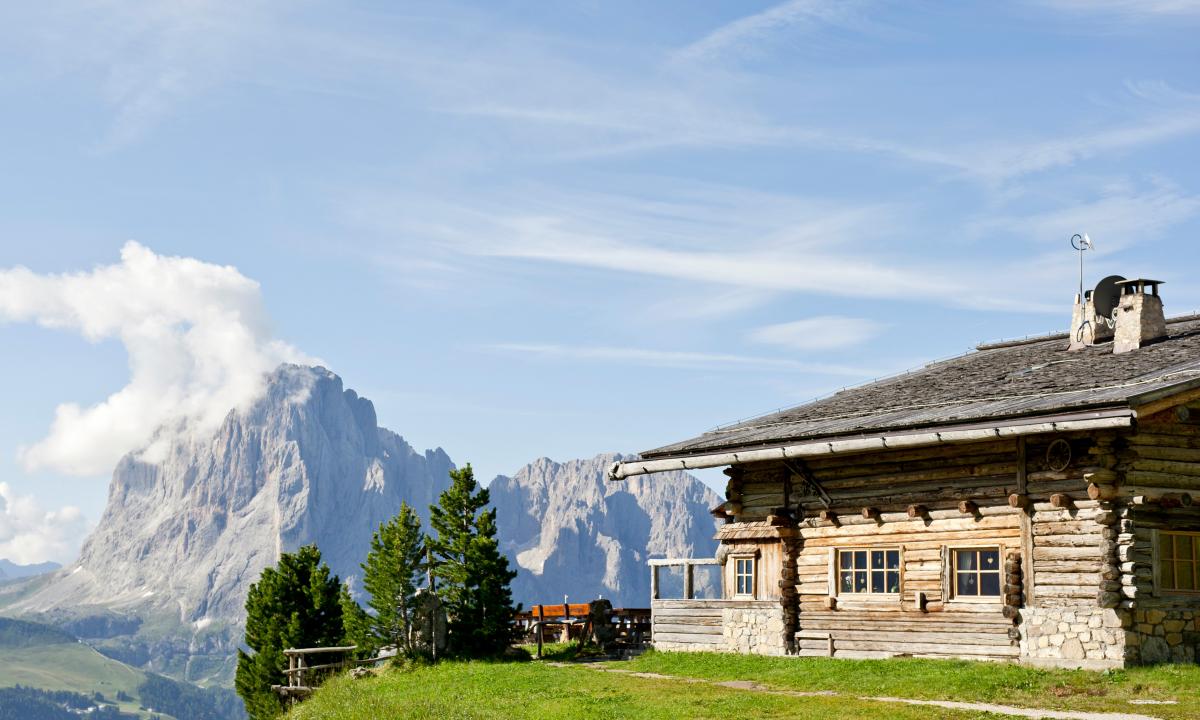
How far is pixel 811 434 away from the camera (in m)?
27.7

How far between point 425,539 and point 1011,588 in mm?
15289

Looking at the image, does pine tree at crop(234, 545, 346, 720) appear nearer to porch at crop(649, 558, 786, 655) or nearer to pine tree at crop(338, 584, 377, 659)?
pine tree at crop(338, 584, 377, 659)

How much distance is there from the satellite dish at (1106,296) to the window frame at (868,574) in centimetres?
875

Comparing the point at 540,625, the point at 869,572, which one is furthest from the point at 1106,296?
the point at 540,625

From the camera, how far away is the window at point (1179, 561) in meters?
24.2

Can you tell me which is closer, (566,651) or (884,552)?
(884,552)

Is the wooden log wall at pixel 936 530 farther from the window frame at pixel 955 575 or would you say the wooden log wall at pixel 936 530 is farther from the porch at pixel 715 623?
the porch at pixel 715 623

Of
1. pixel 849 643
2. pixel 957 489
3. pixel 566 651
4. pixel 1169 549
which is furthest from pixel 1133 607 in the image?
pixel 566 651

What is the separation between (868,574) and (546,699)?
8.11 metres

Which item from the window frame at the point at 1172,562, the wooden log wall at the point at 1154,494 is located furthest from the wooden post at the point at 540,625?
the window frame at the point at 1172,562

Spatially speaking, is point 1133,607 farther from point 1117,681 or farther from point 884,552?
point 884,552

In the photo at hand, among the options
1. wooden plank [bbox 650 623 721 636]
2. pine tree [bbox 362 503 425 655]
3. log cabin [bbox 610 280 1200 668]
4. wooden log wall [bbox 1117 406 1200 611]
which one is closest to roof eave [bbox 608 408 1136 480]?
log cabin [bbox 610 280 1200 668]

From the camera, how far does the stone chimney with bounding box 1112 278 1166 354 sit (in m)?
29.0

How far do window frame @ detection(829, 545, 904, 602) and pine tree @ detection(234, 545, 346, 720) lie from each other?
1623 centimetres
